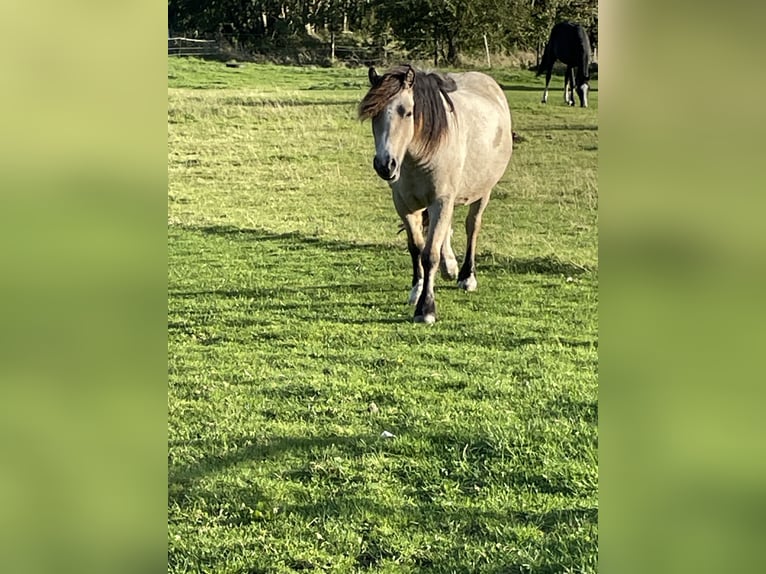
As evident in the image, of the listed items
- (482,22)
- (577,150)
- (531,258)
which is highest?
(482,22)

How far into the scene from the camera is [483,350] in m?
3.15

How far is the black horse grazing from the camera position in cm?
286

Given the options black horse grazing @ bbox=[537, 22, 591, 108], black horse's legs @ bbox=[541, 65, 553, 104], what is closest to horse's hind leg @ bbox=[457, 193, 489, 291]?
black horse's legs @ bbox=[541, 65, 553, 104]

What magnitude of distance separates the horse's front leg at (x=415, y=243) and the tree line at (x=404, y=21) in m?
0.69

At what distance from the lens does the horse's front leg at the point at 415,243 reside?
11.1ft

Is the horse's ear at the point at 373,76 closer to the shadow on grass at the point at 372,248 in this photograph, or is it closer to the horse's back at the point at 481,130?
the horse's back at the point at 481,130

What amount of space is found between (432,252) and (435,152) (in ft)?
1.43

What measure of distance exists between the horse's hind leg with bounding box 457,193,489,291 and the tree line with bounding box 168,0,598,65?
64 cm

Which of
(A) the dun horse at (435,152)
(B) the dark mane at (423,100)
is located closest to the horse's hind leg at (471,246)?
(A) the dun horse at (435,152)

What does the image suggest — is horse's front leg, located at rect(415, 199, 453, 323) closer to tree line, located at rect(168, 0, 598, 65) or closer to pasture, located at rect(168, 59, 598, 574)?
pasture, located at rect(168, 59, 598, 574)

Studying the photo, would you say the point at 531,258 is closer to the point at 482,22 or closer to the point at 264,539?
the point at 482,22
